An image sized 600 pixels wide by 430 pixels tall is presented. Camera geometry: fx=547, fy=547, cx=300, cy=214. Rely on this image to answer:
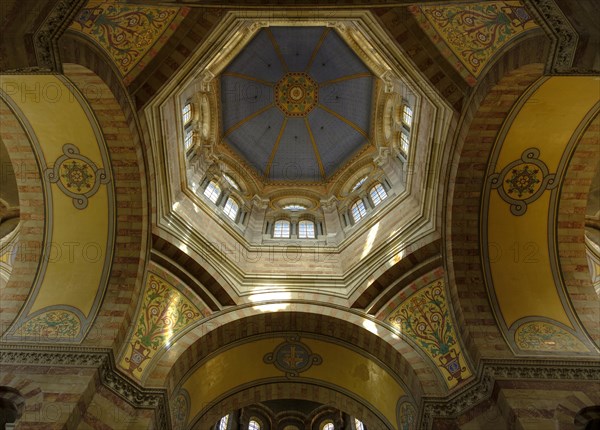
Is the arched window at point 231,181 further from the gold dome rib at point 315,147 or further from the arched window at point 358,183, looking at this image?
the arched window at point 358,183

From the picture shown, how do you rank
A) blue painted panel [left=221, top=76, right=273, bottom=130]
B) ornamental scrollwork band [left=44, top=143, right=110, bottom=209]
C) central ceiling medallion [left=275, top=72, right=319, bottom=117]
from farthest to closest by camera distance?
central ceiling medallion [left=275, top=72, right=319, bottom=117], blue painted panel [left=221, top=76, right=273, bottom=130], ornamental scrollwork band [left=44, top=143, right=110, bottom=209]

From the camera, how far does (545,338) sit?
11664 mm

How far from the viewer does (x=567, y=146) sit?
12.0 m

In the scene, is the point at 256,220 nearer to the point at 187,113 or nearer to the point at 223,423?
the point at 187,113

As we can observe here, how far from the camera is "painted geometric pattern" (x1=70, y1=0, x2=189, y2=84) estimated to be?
9422mm

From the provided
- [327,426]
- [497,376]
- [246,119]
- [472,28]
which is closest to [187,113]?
[246,119]

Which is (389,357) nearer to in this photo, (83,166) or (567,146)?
(567,146)

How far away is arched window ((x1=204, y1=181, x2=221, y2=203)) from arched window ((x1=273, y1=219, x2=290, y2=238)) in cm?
224

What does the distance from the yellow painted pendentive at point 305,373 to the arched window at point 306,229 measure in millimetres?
5103

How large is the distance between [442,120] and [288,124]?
11.5 meters

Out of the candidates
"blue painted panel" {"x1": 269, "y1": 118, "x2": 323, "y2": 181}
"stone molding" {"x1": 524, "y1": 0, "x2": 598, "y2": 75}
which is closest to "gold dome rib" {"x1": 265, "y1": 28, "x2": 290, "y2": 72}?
"blue painted panel" {"x1": 269, "y1": 118, "x2": 323, "y2": 181}

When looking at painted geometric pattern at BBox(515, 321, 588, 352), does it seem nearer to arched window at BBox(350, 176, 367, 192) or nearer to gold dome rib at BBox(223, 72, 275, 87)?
arched window at BBox(350, 176, 367, 192)

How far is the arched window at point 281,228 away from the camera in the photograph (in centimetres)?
1816

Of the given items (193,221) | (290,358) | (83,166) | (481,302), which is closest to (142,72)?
(83,166)
